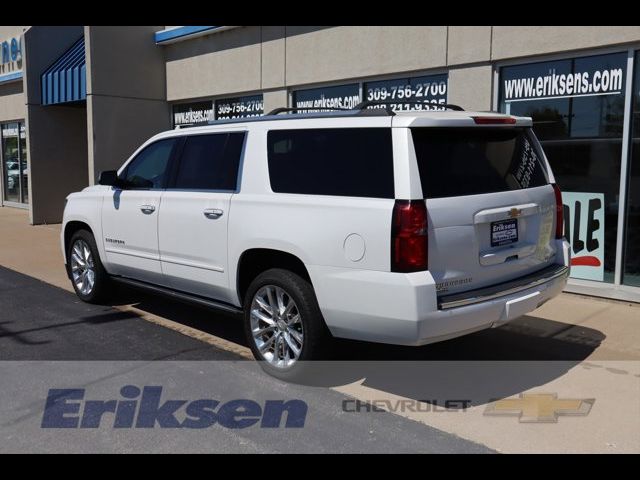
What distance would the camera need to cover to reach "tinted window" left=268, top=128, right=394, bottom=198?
418 cm

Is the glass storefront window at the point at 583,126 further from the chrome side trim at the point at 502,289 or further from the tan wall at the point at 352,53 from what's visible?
the chrome side trim at the point at 502,289

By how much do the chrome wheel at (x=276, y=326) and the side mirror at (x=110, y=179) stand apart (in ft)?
7.47

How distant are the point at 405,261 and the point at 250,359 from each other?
1.97m

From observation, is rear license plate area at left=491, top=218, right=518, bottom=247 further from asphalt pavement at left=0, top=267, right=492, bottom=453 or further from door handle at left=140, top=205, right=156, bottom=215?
door handle at left=140, top=205, right=156, bottom=215

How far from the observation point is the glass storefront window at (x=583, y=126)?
7.11 metres

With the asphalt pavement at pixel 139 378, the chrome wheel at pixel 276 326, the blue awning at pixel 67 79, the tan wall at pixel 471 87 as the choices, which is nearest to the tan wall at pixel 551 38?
the tan wall at pixel 471 87

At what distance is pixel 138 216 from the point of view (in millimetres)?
6020

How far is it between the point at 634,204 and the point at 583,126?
3.44 feet

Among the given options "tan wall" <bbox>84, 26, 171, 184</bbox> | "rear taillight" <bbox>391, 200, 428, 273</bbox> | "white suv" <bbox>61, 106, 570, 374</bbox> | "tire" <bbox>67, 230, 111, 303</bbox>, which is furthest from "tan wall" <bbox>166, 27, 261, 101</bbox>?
"rear taillight" <bbox>391, 200, 428, 273</bbox>

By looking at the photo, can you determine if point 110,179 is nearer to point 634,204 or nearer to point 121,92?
point 634,204

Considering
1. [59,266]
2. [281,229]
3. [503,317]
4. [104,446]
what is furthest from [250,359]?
[59,266]

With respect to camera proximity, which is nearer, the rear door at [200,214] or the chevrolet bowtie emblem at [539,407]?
the chevrolet bowtie emblem at [539,407]

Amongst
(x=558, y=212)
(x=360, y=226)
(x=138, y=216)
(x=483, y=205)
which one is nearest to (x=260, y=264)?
(x=360, y=226)
